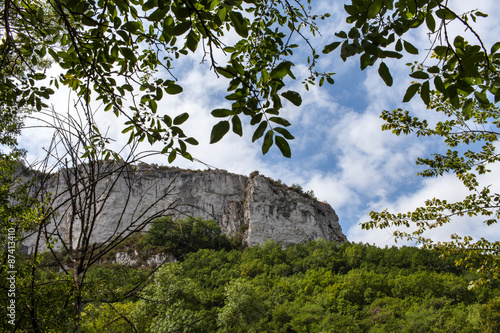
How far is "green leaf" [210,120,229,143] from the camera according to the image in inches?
34.8

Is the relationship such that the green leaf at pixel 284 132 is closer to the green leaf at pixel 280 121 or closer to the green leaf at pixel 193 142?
the green leaf at pixel 280 121

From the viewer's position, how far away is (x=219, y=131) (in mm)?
887

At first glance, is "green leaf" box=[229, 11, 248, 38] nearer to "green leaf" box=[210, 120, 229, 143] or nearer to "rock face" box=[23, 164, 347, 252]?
"green leaf" box=[210, 120, 229, 143]

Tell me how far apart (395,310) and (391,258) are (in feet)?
38.4

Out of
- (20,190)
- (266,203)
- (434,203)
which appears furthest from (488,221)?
(266,203)

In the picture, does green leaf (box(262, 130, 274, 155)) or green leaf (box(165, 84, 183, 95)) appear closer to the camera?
green leaf (box(262, 130, 274, 155))

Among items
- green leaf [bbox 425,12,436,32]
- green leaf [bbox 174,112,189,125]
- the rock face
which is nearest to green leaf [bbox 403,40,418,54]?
green leaf [bbox 425,12,436,32]

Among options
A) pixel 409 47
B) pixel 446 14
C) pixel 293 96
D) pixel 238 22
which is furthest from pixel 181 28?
pixel 446 14

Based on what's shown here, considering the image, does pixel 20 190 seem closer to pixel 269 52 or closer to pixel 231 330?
pixel 269 52

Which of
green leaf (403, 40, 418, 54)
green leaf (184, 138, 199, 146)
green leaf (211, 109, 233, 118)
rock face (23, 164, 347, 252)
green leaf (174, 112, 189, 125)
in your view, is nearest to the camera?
green leaf (211, 109, 233, 118)

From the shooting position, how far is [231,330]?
11.6 meters

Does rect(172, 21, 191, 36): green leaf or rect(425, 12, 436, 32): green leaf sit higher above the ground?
rect(425, 12, 436, 32): green leaf

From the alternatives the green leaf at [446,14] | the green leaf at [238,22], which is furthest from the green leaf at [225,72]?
the green leaf at [446,14]

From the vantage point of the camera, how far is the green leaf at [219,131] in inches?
34.8
